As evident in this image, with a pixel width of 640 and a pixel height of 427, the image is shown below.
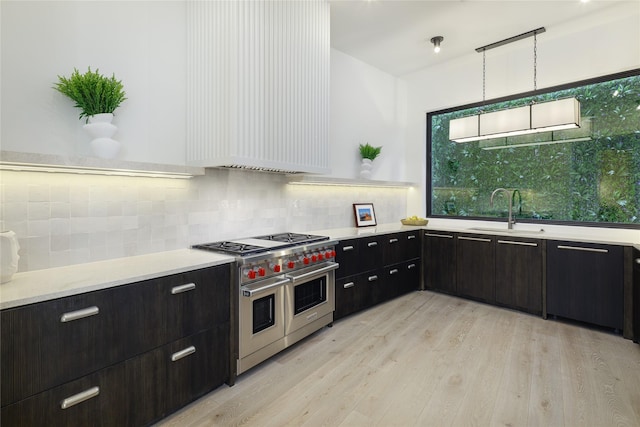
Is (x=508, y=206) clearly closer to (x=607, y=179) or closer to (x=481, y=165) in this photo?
(x=481, y=165)

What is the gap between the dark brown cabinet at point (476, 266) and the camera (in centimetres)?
362

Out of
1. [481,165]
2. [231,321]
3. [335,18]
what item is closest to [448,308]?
[481,165]

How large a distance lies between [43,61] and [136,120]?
0.55m

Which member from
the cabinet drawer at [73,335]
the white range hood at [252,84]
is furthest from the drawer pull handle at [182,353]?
the white range hood at [252,84]

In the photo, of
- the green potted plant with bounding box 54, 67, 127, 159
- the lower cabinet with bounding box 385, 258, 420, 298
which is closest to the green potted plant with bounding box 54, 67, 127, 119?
the green potted plant with bounding box 54, 67, 127, 159

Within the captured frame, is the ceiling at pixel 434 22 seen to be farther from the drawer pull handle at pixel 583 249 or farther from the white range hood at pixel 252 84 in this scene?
the drawer pull handle at pixel 583 249

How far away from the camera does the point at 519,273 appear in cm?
341

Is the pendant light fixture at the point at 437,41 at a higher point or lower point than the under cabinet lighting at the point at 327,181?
higher

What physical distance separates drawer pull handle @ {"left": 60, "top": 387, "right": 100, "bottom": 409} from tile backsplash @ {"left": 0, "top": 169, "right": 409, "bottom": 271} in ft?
2.64

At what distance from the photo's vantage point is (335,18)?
325 centimetres

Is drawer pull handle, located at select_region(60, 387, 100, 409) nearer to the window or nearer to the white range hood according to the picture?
the white range hood

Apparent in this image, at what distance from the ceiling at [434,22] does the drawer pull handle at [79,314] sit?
3.07 meters

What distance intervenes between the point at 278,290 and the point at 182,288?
2.51ft

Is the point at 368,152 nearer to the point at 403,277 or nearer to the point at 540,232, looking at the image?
the point at 403,277
